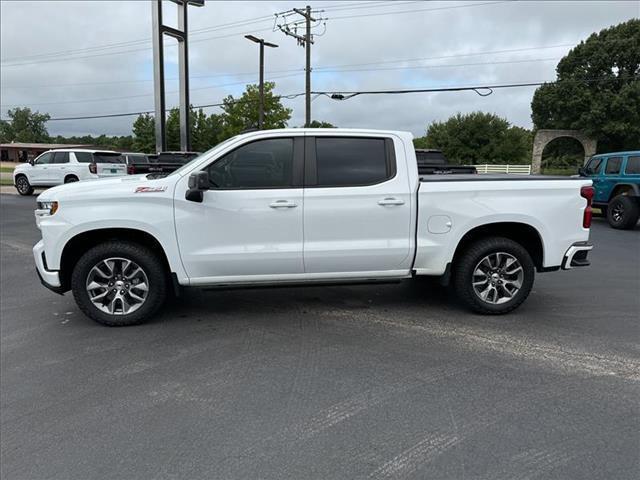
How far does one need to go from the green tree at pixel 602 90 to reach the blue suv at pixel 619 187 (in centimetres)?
2570

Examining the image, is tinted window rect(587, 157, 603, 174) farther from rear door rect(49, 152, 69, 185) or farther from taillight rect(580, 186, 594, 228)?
rear door rect(49, 152, 69, 185)

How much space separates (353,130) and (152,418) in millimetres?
3303

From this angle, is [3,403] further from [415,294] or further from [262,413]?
[415,294]

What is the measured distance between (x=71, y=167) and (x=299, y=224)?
1822cm

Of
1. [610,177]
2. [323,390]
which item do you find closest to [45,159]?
[610,177]

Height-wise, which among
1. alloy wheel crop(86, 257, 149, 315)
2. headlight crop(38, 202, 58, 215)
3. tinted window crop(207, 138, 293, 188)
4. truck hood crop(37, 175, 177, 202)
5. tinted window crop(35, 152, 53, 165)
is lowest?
alloy wheel crop(86, 257, 149, 315)

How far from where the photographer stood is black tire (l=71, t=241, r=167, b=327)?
4.75 m

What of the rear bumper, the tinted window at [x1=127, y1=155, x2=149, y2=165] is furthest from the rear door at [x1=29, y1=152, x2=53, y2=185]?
the rear bumper

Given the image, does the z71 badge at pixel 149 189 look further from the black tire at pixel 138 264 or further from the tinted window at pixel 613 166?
the tinted window at pixel 613 166

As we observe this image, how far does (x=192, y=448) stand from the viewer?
112 inches

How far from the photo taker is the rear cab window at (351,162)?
4.93m

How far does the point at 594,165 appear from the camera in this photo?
551 inches

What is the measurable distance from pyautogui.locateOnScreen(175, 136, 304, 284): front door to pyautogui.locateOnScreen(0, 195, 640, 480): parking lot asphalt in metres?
0.59

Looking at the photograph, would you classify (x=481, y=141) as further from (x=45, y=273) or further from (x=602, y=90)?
(x=45, y=273)
